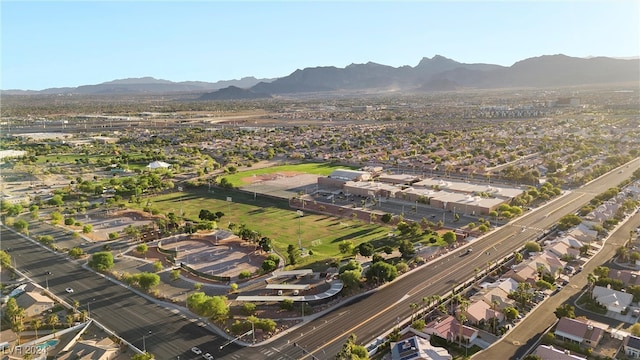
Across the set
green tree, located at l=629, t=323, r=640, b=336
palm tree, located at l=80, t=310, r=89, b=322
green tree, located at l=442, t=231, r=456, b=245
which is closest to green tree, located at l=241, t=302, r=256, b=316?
palm tree, located at l=80, t=310, r=89, b=322

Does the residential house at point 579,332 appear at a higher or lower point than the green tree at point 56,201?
lower

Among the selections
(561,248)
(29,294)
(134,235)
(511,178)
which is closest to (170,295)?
(29,294)

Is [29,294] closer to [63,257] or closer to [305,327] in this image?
[63,257]

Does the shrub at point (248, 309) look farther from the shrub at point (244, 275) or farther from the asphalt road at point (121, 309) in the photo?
the shrub at point (244, 275)

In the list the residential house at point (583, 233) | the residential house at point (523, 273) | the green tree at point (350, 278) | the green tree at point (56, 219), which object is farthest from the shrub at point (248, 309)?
the green tree at point (56, 219)

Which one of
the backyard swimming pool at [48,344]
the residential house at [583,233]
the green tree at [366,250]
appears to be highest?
the green tree at [366,250]

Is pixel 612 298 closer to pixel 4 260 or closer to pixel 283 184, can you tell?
pixel 283 184
